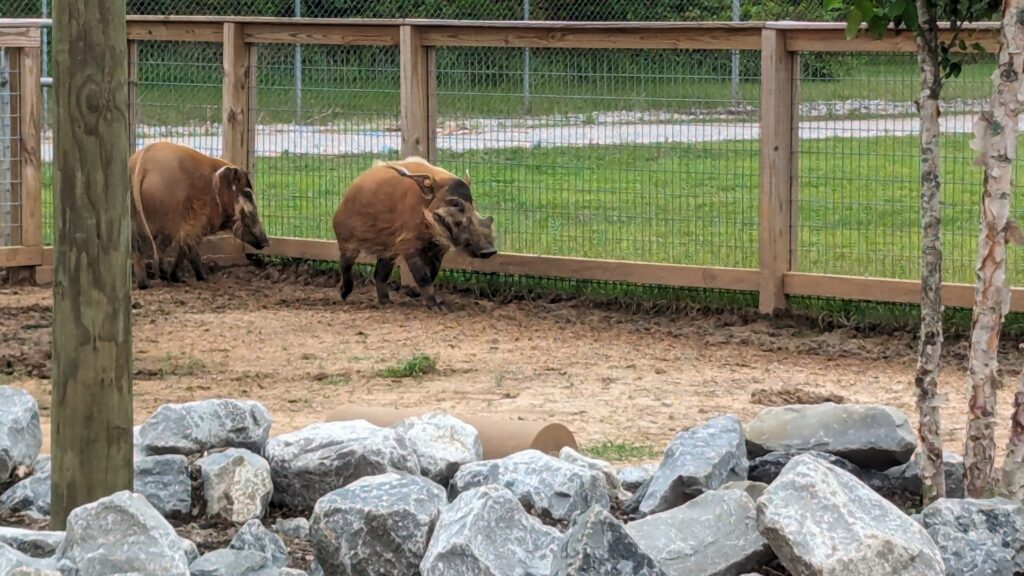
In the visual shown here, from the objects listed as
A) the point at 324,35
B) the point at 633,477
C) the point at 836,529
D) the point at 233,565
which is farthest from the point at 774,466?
the point at 324,35

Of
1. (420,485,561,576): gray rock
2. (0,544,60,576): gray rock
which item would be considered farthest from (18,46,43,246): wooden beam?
(420,485,561,576): gray rock

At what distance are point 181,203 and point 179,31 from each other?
58.4 inches

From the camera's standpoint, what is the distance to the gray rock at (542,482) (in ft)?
14.9

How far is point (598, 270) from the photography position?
9.61 meters

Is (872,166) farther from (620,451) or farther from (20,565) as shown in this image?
(20,565)

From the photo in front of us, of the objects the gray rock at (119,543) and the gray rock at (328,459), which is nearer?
the gray rock at (119,543)

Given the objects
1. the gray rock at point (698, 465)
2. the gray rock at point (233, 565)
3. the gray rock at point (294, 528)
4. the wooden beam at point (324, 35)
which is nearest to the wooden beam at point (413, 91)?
the wooden beam at point (324, 35)

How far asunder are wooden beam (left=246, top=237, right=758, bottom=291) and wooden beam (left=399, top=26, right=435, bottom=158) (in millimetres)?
828

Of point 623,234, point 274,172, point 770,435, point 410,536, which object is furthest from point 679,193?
point 410,536

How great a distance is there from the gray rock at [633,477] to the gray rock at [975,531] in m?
1.13

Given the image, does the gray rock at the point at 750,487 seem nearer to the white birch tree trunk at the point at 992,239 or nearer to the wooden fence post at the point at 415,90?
the white birch tree trunk at the point at 992,239

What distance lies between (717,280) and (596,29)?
5.72 ft

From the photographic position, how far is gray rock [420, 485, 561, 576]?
12.5ft

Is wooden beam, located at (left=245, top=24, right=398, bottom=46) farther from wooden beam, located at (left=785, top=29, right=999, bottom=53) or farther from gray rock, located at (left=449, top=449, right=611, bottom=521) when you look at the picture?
gray rock, located at (left=449, top=449, right=611, bottom=521)
